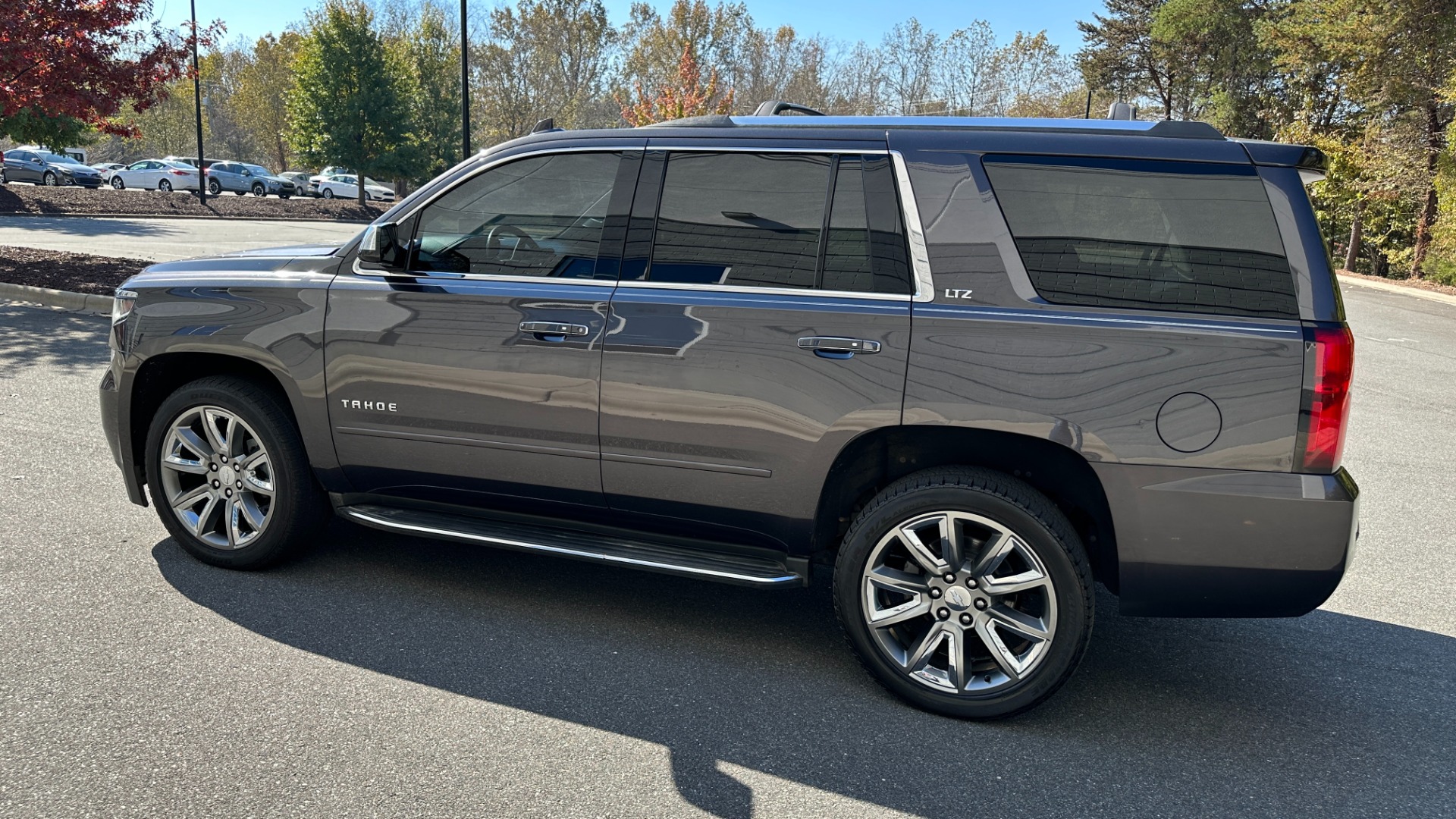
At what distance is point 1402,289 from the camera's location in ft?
91.6

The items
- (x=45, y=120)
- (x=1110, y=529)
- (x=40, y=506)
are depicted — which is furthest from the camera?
(x=45, y=120)

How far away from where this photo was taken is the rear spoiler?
329 centimetres

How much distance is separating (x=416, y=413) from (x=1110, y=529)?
2596 mm

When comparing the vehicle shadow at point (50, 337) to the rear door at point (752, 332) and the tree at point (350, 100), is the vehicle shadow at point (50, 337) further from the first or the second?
the tree at point (350, 100)

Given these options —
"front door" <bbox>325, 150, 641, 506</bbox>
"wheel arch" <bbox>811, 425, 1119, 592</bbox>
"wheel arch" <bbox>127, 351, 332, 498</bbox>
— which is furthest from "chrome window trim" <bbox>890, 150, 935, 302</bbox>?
"wheel arch" <bbox>127, 351, 332, 498</bbox>

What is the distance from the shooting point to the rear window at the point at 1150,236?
3312 mm

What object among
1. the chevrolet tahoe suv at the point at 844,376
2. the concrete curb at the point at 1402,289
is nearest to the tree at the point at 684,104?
the concrete curb at the point at 1402,289

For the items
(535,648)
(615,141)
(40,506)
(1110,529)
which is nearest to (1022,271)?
(1110,529)

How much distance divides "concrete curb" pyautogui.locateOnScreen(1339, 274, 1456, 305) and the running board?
25272 mm

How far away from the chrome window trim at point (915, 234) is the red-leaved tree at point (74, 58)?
12.7m

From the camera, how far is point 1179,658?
418 centimetres

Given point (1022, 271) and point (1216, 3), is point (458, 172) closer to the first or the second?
point (1022, 271)

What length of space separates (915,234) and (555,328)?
4.39ft

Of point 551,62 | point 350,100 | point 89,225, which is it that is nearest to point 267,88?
point 551,62
